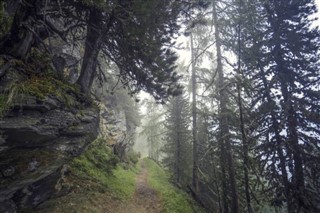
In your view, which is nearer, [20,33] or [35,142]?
[35,142]

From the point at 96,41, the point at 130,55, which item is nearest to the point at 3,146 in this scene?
the point at 96,41

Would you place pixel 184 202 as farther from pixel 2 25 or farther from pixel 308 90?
pixel 2 25

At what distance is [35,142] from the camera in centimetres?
589

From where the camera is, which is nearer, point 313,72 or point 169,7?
point 169,7

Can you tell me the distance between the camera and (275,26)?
14.5 meters

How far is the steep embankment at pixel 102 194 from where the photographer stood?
877 centimetres

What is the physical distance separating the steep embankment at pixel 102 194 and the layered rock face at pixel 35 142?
4.74ft

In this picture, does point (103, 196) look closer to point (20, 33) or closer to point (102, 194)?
point (102, 194)

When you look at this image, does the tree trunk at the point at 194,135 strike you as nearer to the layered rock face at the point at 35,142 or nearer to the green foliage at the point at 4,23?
the layered rock face at the point at 35,142

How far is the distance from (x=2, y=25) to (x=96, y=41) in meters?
2.71

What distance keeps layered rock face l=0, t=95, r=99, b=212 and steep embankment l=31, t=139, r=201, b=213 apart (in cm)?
144

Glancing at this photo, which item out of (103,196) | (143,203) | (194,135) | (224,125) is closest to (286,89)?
(224,125)

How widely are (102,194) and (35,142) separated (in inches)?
228

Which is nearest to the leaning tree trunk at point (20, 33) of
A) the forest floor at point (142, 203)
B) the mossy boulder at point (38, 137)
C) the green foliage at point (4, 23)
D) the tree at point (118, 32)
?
the tree at point (118, 32)
